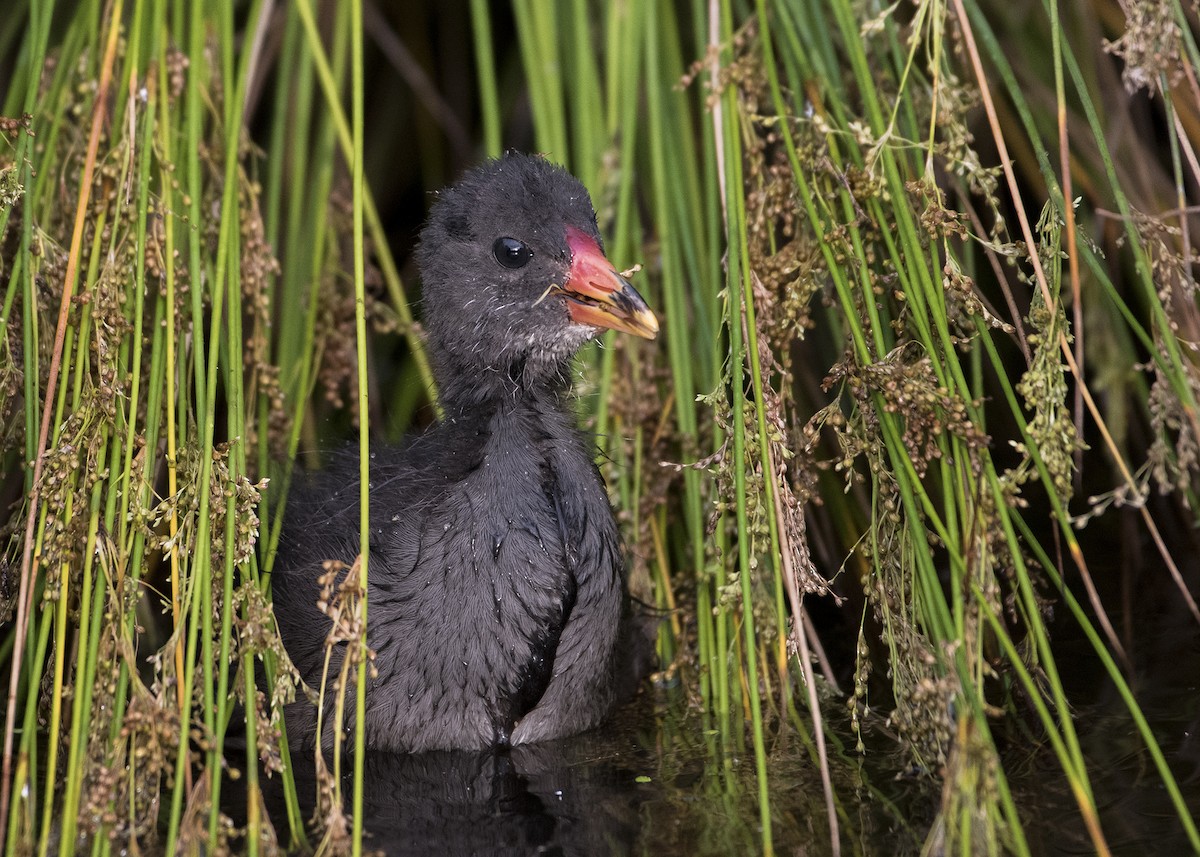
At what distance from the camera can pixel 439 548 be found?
3.01 metres

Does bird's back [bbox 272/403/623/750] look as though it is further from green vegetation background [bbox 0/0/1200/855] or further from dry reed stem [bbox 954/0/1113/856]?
dry reed stem [bbox 954/0/1113/856]

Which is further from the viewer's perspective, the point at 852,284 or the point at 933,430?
the point at 852,284

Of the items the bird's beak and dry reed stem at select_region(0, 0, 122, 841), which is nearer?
dry reed stem at select_region(0, 0, 122, 841)

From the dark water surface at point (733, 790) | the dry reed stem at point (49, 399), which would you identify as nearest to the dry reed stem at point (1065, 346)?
the dark water surface at point (733, 790)

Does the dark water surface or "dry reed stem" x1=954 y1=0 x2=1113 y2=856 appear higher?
"dry reed stem" x1=954 y1=0 x2=1113 y2=856

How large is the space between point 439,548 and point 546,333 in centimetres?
53

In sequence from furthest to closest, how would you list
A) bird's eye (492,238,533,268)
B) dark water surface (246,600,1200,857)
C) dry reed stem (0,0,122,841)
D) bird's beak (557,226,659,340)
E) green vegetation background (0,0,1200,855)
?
bird's eye (492,238,533,268)
bird's beak (557,226,659,340)
dark water surface (246,600,1200,857)
green vegetation background (0,0,1200,855)
dry reed stem (0,0,122,841)

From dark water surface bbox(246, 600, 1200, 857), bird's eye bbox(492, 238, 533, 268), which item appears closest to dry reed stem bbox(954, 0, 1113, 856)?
dark water surface bbox(246, 600, 1200, 857)

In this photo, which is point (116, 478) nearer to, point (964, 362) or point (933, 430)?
point (933, 430)

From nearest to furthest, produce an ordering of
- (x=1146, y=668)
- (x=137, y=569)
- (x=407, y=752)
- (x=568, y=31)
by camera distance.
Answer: (x=137, y=569) < (x=407, y=752) < (x=1146, y=668) < (x=568, y=31)

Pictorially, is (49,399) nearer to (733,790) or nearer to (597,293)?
(597,293)

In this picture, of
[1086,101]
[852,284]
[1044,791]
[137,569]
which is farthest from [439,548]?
[1086,101]

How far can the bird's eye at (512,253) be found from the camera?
3.13m

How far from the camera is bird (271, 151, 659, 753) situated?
3008 mm
